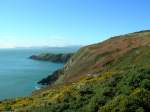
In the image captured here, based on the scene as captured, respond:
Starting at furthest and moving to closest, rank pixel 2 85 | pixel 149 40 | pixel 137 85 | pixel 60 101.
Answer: pixel 2 85 < pixel 149 40 < pixel 60 101 < pixel 137 85

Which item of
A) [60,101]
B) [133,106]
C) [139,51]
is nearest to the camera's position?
[133,106]

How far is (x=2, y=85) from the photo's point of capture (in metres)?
120

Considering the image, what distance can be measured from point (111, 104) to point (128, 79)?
3.51m

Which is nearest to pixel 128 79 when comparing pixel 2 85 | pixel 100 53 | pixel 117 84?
pixel 117 84

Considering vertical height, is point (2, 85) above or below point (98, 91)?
below

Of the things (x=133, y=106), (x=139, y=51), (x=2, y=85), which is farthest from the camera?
(x=2, y=85)

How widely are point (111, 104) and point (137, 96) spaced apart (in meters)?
1.44

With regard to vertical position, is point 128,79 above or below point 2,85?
above

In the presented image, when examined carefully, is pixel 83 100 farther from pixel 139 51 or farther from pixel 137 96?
pixel 139 51

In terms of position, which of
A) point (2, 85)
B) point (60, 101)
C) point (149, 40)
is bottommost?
point (2, 85)

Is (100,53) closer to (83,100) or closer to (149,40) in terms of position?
(149,40)

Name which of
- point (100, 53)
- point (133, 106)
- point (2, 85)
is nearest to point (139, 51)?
point (100, 53)

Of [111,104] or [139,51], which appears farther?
[139,51]

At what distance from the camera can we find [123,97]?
19.0 m
